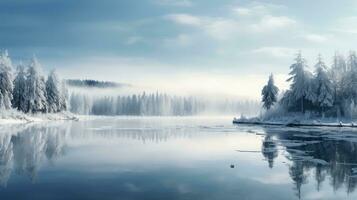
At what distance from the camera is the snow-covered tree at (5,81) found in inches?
3046

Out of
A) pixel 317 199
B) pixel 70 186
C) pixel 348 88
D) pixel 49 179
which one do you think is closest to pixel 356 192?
pixel 317 199

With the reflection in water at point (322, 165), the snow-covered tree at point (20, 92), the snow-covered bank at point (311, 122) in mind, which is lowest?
the reflection in water at point (322, 165)

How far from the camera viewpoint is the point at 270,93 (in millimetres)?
95000

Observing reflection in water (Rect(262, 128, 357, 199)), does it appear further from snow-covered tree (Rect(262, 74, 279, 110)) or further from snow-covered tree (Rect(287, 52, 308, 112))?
snow-covered tree (Rect(262, 74, 279, 110))

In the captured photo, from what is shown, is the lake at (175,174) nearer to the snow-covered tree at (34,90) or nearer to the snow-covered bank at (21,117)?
the snow-covered bank at (21,117)

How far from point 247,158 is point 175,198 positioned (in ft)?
40.2

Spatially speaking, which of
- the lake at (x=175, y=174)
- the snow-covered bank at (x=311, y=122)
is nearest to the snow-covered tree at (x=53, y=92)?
the snow-covered bank at (x=311, y=122)

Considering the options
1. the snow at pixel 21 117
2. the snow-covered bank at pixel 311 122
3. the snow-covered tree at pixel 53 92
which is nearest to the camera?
the snow-covered bank at pixel 311 122

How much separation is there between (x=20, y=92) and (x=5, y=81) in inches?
559

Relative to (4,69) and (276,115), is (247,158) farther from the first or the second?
(4,69)

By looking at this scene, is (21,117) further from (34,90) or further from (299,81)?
(299,81)

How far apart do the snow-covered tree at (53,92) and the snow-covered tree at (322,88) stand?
220ft

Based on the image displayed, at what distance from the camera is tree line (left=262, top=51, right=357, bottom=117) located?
7838cm

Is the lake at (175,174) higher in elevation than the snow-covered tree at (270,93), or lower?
lower
